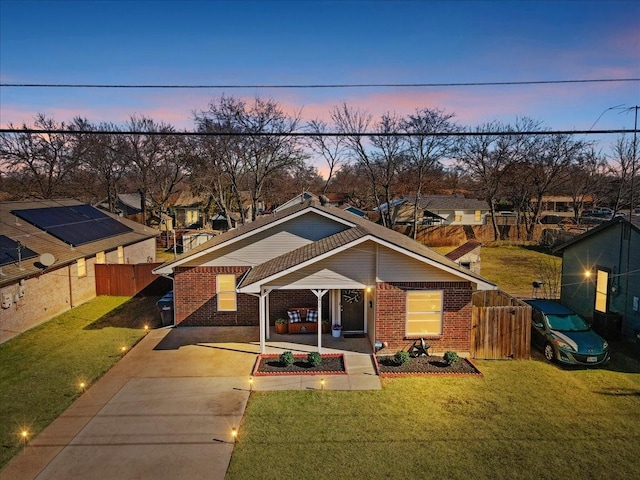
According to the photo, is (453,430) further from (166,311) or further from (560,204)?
(560,204)

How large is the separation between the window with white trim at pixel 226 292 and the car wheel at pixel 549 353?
36.6ft

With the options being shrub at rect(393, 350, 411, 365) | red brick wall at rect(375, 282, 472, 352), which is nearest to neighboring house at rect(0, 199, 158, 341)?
red brick wall at rect(375, 282, 472, 352)

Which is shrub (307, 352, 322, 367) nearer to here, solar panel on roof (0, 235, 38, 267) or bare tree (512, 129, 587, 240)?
solar panel on roof (0, 235, 38, 267)

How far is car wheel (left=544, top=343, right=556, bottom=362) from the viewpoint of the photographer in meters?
13.4

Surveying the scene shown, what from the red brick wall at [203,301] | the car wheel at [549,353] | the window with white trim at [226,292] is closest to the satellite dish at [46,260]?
the red brick wall at [203,301]

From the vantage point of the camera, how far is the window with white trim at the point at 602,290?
53.6 feet

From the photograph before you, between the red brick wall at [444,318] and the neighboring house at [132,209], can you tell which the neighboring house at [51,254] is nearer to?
the red brick wall at [444,318]

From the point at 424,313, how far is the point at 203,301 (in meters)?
8.54

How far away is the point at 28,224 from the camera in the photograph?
21500 mm

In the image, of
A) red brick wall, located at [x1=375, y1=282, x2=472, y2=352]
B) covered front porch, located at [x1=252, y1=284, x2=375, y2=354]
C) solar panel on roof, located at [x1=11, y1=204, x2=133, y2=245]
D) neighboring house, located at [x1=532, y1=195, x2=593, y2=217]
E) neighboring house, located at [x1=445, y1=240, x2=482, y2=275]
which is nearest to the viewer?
red brick wall, located at [x1=375, y1=282, x2=472, y2=352]

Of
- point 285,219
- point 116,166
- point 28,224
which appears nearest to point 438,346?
point 285,219

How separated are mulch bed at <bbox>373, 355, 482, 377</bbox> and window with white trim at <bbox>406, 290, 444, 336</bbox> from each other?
85cm

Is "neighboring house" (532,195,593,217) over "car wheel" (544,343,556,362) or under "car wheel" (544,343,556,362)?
over

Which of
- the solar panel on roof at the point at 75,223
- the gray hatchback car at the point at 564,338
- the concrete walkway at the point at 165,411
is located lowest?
the concrete walkway at the point at 165,411
